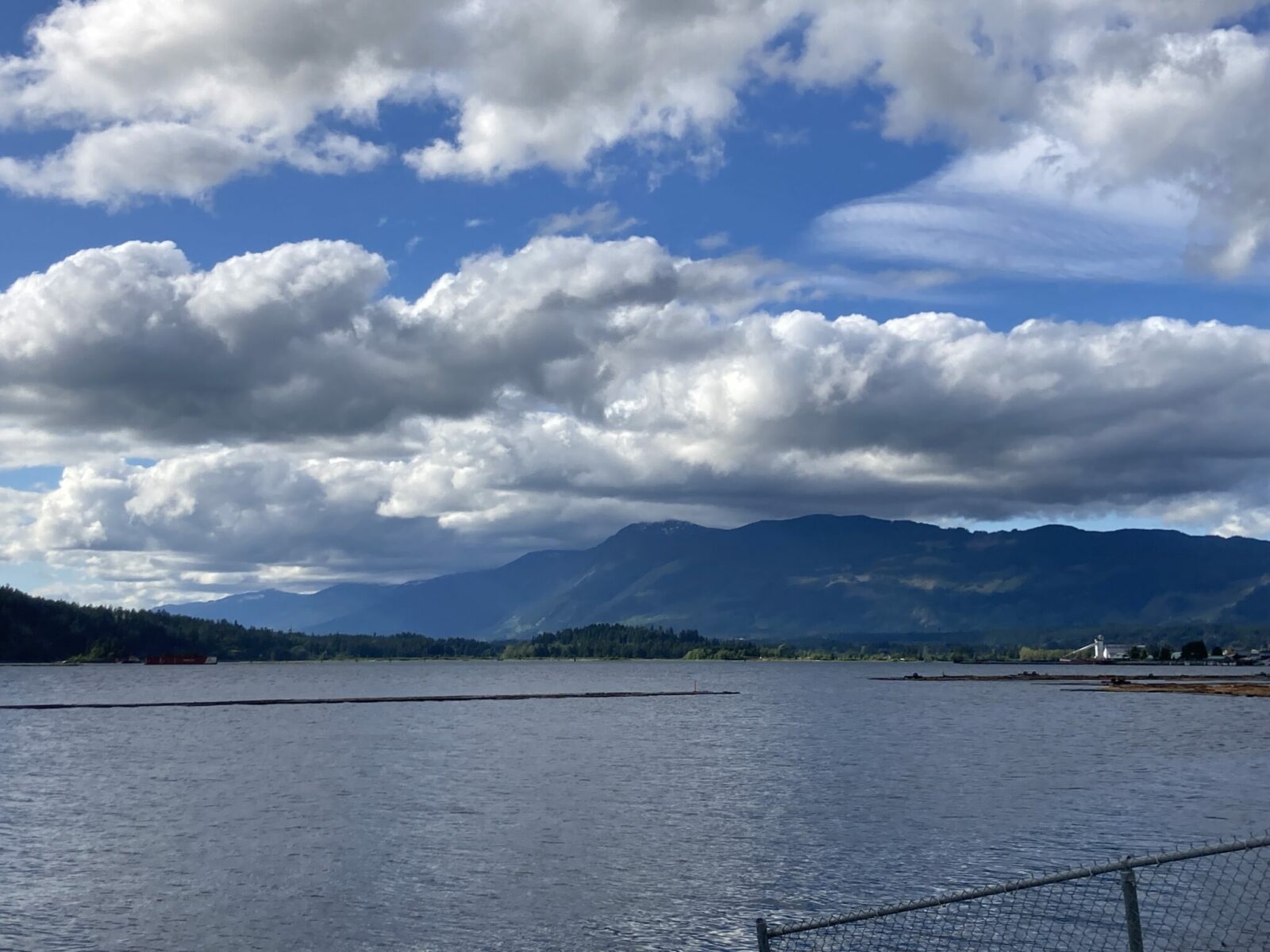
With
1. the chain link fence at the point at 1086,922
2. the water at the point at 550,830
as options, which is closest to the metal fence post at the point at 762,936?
the chain link fence at the point at 1086,922

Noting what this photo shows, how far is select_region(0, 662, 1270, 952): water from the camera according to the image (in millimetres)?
48312

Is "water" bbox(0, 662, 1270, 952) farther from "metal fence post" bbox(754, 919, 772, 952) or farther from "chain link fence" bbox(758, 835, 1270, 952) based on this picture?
"metal fence post" bbox(754, 919, 772, 952)

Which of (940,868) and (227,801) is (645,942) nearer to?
(940,868)

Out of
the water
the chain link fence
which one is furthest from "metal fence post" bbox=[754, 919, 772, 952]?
the water

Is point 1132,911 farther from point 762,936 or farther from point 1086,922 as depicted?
point 1086,922

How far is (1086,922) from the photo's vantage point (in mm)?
46000

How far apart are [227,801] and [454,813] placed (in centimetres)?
1984

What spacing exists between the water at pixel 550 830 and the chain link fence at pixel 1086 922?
12.1ft

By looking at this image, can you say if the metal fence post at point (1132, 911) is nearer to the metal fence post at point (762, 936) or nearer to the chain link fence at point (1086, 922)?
the metal fence post at point (762, 936)

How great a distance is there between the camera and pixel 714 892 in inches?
2068

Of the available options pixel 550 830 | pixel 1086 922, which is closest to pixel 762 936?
pixel 1086 922

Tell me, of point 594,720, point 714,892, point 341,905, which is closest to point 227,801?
point 341,905

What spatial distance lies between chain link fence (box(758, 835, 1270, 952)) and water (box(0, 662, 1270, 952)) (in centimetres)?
370

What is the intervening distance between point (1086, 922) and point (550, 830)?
33.5 meters
